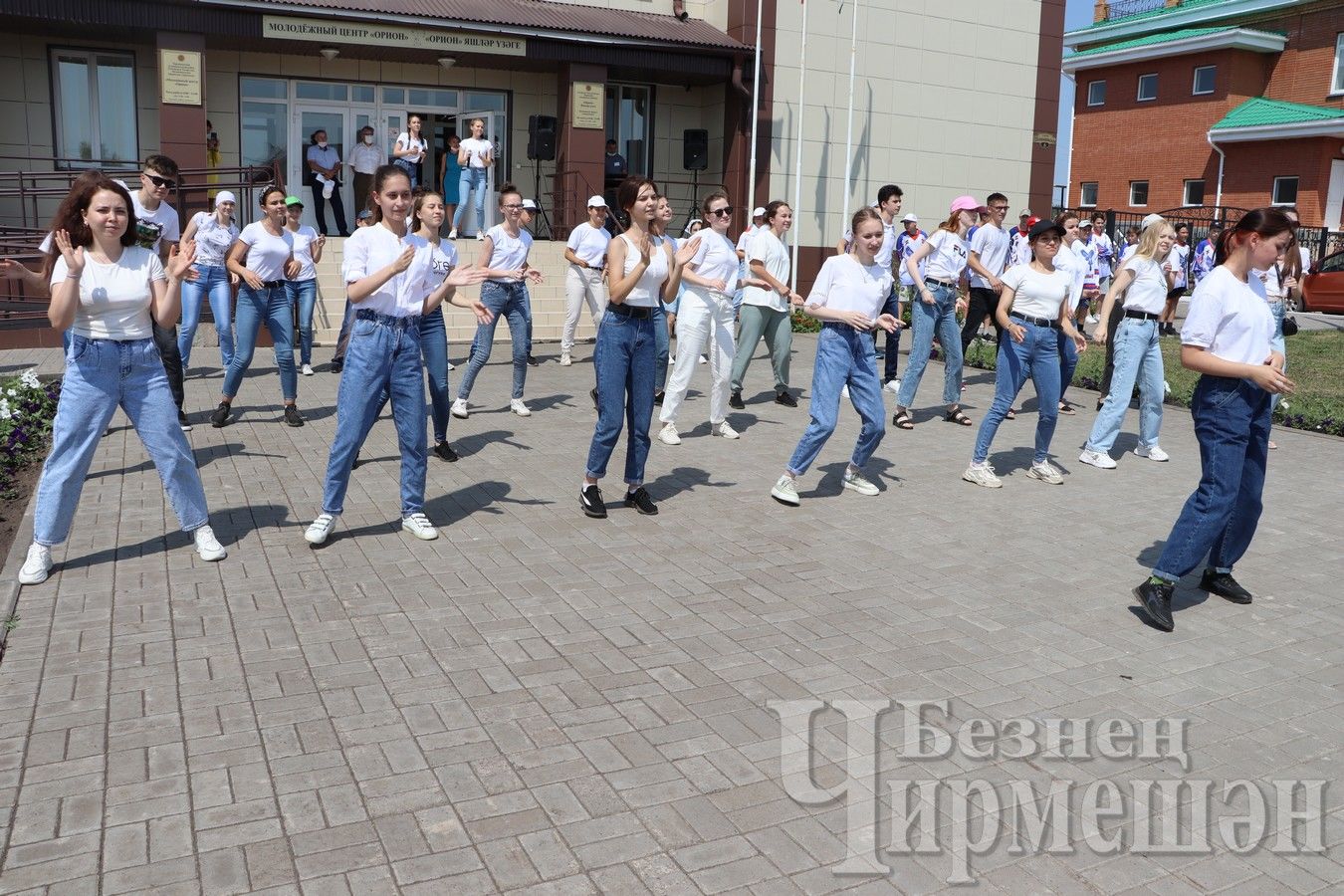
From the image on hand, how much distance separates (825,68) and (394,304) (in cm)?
1582

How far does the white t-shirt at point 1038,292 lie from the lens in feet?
26.8

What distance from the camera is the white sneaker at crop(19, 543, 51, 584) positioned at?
559 centimetres

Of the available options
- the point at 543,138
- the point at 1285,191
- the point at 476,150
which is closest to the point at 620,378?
the point at 476,150

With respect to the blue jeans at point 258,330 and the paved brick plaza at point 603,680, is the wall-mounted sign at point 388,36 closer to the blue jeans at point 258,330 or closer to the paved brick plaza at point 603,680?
the blue jeans at point 258,330

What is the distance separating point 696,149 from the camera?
20062mm

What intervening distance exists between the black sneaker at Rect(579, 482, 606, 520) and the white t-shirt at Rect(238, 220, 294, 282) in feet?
14.1

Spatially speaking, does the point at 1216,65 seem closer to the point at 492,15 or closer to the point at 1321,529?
the point at 492,15

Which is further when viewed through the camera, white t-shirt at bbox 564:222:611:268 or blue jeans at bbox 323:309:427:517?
white t-shirt at bbox 564:222:611:268

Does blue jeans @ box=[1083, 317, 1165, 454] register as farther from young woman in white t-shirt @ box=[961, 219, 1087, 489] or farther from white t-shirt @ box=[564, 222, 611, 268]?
white t-shirt @ box=[564, 222, 611, 268]

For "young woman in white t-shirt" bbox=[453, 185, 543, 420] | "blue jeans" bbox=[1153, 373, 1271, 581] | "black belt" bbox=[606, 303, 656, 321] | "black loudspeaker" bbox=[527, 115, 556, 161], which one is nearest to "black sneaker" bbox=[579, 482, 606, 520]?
"black belt" bbox=[606, 303, 656, 321]

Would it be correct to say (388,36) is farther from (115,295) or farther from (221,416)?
(115,295)

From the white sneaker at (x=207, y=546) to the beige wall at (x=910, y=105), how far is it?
1534 centimetres

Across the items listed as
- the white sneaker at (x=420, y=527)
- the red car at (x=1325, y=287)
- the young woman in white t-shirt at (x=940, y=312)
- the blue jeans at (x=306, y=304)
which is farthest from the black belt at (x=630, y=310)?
the red car at (x=1325, y=287)

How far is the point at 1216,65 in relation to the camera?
38.3 metres
